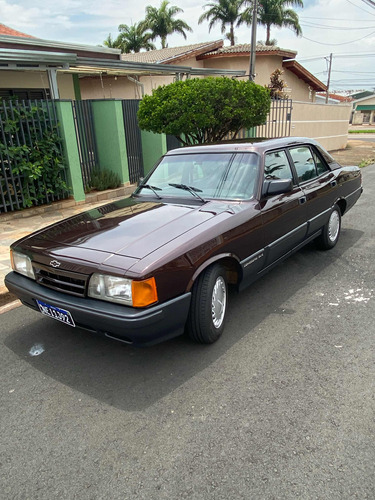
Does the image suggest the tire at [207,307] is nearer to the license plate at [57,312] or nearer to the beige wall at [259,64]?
the license plate at [57,312]

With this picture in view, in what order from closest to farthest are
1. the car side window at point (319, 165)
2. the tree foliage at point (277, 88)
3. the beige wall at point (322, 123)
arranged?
the car side window at point (319, 165) → the beige wall at point (322, 123) → the tree foliage at point (277, 88)

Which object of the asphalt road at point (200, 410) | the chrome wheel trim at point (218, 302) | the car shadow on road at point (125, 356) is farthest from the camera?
the chrome wheel trim at point (218, 302)

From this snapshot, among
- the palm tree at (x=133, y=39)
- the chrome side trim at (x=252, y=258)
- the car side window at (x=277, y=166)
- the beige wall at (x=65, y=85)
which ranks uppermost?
the palm tree at (x=133, y=39)

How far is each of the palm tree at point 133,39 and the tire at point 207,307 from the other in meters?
40.2

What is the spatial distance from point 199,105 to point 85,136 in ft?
9.66

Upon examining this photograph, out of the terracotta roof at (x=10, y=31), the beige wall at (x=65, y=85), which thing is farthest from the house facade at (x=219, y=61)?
the beige wall at (x=65, y=85)

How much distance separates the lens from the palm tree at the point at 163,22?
1423 inches

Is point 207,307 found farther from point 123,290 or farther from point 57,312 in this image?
point 57,312

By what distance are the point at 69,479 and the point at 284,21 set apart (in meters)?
39.8

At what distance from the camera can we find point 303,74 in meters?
24.5

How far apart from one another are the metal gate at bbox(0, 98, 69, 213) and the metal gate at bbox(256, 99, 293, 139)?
9.26 m

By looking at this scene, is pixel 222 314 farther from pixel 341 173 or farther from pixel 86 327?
pixel 341 173

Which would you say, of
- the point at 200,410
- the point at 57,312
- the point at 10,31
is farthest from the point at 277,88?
the point at 200,410

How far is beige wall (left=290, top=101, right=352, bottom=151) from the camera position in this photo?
17031 mm
